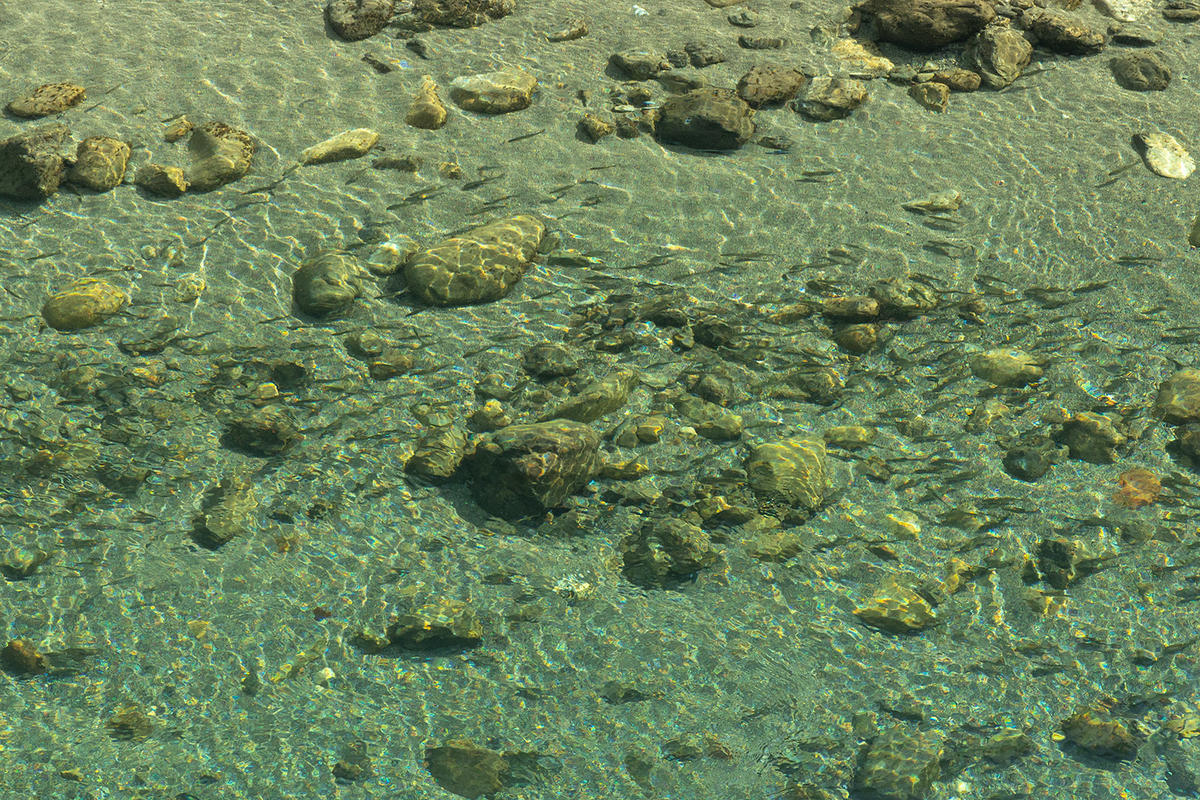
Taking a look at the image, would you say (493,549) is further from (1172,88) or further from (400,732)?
(1172,88)

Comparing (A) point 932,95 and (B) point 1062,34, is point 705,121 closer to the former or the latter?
(A) point 932,95

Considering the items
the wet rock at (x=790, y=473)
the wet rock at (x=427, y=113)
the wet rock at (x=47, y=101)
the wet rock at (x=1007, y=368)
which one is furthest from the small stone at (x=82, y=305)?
the wet rock at (x=1007, y=368)

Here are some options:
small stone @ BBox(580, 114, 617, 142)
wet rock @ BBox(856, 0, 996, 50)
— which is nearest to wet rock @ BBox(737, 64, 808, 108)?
wet rock @ BBox(856, 0, 996, 50)

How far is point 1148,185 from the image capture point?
6.21 meters

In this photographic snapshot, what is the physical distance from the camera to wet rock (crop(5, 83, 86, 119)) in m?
6.34

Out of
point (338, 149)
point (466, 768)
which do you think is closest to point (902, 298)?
point (466, 768)

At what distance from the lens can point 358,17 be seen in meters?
7.15

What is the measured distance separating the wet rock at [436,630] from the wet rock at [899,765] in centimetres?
158

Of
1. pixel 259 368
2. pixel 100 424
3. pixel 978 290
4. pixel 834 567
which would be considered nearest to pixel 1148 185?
pixel 978 290

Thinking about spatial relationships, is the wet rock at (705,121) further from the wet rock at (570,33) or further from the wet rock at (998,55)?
the wet rock at (998,55)

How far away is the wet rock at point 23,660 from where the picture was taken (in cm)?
377

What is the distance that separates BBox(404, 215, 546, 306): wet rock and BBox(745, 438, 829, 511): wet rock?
1789 millimetres

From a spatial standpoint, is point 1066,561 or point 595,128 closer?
point 1066,561

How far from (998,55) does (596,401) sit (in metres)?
4.37
